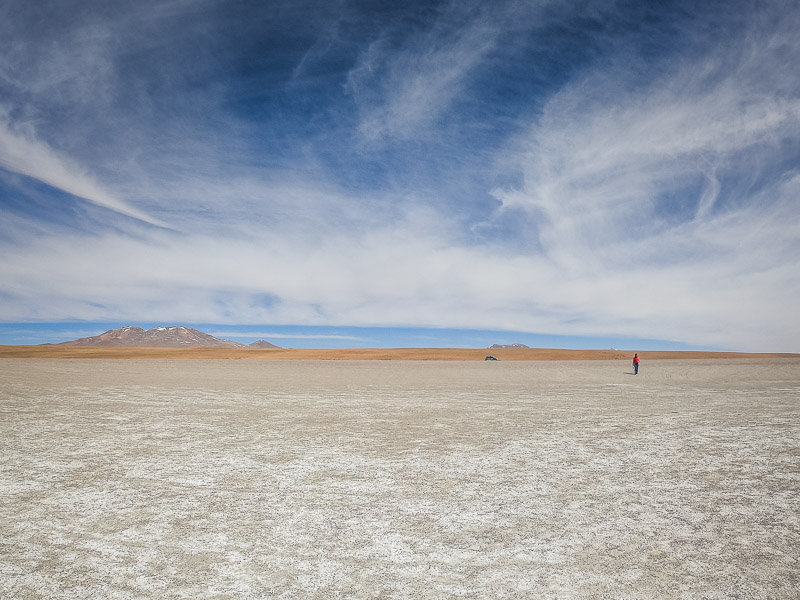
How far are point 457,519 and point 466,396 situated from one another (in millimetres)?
11469

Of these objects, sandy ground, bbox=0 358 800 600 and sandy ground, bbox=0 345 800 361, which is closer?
sandy ground, bbox=0 358 800 600

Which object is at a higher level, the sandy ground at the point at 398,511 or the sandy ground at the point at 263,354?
the sandy ground at the point at 398,511

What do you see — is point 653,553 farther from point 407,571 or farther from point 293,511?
point 293,511

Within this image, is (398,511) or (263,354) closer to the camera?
(398,511)

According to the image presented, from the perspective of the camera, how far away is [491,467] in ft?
19.3

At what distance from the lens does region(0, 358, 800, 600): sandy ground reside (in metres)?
3.13

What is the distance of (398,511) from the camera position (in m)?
4.34

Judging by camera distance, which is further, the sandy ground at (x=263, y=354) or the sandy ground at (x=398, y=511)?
the sandy ground at (x=263, y=354)

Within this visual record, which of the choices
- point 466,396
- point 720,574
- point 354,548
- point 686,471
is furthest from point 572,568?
point 466,396

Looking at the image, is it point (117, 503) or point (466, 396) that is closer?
point (117, 503)

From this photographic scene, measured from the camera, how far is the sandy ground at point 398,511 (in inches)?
123

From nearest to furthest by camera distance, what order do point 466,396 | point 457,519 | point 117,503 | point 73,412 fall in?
point 457,519 < point 117,503 < point 73,412 < point 466,396

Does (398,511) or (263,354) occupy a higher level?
(398,511)

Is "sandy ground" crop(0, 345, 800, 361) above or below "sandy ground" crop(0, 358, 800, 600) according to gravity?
below
